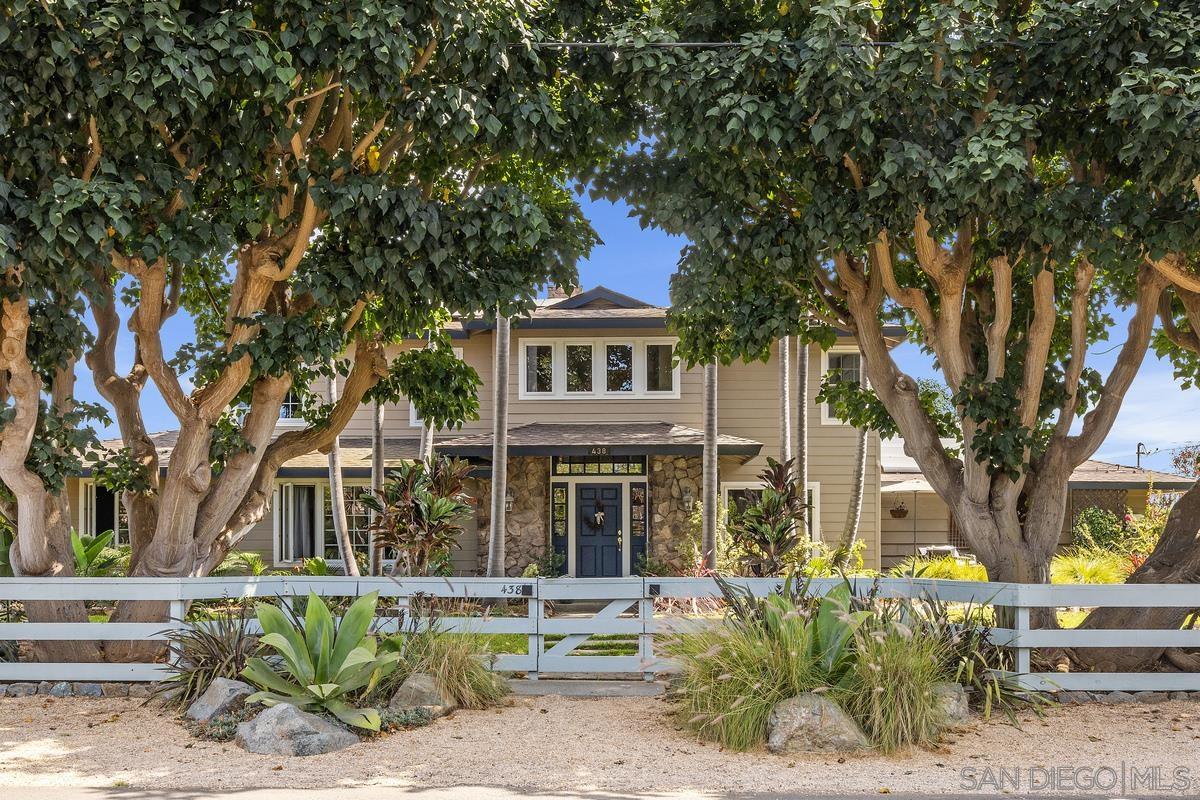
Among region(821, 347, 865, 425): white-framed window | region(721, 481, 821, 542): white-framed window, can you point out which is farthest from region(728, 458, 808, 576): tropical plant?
region(821, 347, 865, 425): white-framed window

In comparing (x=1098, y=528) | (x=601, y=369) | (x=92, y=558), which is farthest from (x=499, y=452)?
(x=1098, y=528)

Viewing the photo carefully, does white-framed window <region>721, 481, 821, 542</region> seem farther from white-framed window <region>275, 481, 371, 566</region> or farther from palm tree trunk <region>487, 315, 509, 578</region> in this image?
white-framed window <region>275, 481, 371, 566</region>

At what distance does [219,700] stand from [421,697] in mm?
1553

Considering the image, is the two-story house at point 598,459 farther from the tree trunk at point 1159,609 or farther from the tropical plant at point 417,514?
the tree trunk at point 1159,609

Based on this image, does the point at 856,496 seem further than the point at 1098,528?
No

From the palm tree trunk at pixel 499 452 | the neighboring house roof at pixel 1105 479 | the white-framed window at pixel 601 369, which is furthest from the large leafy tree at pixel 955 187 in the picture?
the neighboring house roof at pixel 1105 479

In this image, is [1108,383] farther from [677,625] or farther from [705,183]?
[677,625]

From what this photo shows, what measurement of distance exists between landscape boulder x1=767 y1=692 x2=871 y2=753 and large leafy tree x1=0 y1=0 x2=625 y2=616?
4442 millimetres

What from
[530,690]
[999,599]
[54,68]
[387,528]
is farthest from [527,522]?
[54,68]

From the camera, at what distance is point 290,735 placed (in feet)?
22.3

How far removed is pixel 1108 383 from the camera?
1034 cm

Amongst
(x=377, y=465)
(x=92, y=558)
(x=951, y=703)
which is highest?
(x=377, y=465)

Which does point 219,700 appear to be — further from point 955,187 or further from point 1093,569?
point 1093,569

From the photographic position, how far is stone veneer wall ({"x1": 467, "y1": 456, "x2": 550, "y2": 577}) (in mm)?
19188
